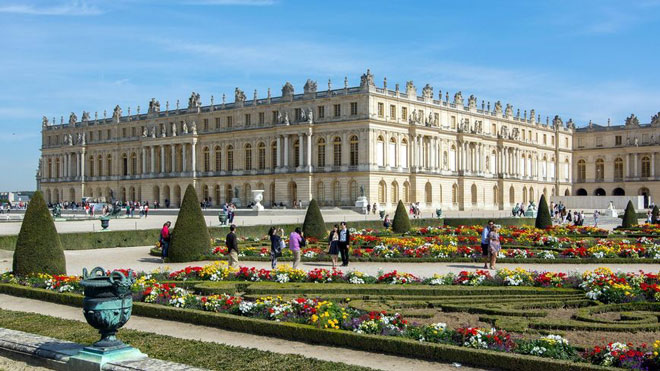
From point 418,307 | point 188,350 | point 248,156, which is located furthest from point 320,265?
point 248,156

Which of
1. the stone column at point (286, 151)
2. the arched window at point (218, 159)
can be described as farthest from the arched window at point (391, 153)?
the arched window at point (218, 159)

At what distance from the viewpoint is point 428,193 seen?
71.1 metres

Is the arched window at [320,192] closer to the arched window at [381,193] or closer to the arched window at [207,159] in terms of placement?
the arched window at [381,193]

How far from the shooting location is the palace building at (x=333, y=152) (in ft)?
221

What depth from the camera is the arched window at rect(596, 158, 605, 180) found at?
317 ft

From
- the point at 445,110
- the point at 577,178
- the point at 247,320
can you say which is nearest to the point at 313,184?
the point at 445,110

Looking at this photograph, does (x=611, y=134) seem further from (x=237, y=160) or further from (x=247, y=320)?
(x=247, y=320)

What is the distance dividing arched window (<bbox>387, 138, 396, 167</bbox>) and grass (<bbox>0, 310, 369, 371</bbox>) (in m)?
56.1

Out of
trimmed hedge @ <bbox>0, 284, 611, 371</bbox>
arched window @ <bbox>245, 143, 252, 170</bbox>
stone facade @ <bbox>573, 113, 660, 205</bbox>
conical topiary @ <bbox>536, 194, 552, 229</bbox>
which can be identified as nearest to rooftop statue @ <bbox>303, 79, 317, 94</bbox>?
arched window @ <bbox>245, 143, 252, 170</bbox>

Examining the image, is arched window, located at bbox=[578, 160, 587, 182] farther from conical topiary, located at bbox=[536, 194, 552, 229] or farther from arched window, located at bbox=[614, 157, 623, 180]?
conical topiary, located at bbox=[536, 194, 552, 229]

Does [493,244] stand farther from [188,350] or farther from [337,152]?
[337,152]

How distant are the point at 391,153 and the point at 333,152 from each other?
5491 mm

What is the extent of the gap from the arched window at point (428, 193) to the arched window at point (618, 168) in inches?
1472

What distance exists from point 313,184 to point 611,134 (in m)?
47.9
